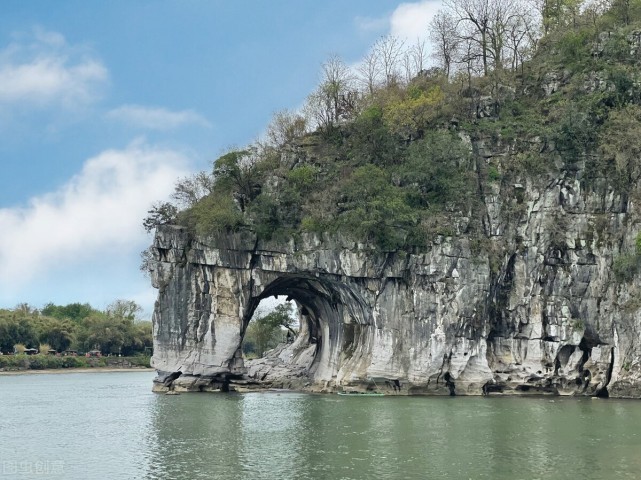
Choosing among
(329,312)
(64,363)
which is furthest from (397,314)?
(64,363)

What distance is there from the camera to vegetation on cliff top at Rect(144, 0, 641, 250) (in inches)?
1570

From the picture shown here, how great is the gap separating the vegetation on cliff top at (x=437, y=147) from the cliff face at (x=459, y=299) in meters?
0.87

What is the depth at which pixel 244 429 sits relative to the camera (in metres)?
26.3

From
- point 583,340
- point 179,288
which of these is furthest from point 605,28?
point 179,288

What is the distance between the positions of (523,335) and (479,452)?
18.7m

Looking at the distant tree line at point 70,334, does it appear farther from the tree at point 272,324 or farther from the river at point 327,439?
the river at point 327,439

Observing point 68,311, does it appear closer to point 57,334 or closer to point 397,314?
point 57,334

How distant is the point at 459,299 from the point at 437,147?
8332 millimetres

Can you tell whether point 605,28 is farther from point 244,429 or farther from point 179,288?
point 244,429

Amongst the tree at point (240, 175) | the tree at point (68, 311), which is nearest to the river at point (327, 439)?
the tree at point (240, 175)

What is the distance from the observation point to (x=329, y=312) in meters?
45.6

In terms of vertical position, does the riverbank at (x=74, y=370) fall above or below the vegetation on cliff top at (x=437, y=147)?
below

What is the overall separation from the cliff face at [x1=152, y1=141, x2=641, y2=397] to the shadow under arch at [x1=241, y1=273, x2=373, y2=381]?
129mm

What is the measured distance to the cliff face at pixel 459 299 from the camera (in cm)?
3816
